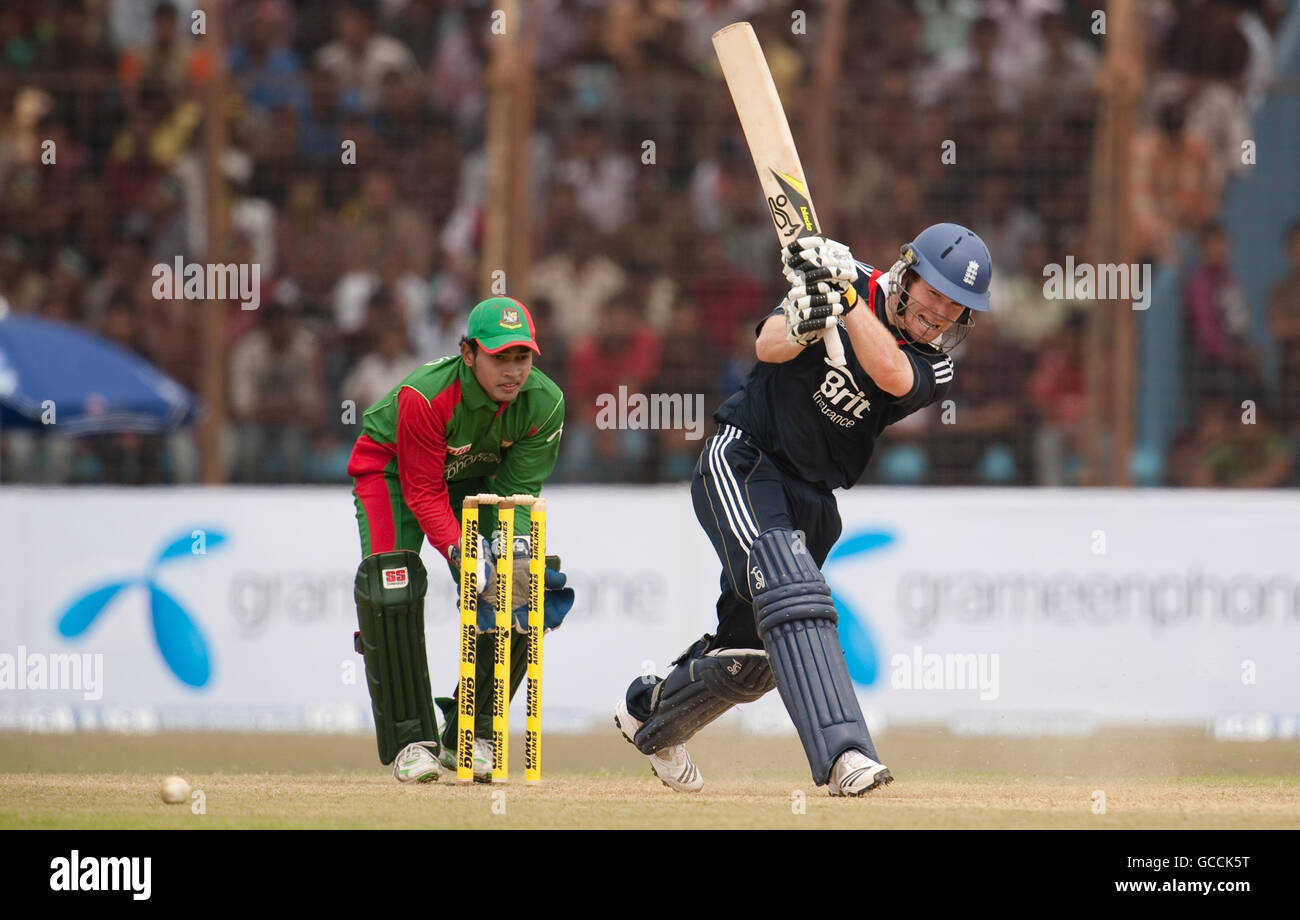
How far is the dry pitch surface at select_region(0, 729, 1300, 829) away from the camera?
598cm

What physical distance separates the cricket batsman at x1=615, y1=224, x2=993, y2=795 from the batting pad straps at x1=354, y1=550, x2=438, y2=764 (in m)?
0.83

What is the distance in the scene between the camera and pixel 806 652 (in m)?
6.31

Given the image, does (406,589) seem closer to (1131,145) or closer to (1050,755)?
(1050,755)

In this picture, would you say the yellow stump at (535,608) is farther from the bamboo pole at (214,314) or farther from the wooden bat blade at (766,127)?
the bamboo pole at (214,314)

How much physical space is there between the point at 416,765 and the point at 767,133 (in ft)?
8.28

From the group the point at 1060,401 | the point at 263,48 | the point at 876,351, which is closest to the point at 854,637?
the point at 1060,401

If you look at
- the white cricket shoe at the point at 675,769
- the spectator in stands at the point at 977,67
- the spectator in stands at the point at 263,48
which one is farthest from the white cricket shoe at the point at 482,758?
the spectator in stands at the point at 263,48

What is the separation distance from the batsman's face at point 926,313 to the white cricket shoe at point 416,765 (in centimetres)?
225

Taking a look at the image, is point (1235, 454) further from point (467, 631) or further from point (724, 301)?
point (467, 631)

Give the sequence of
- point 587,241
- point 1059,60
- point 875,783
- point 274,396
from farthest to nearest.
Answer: point 1059,60 < point 587,241 < point 274,396 < point 875,783

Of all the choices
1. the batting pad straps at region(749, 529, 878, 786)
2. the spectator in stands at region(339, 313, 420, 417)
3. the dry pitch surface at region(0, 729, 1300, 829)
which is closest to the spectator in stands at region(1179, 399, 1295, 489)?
the dry pitch surface at region(0, 729, 1300, 829)

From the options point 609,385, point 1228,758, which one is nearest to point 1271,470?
point 1228,758

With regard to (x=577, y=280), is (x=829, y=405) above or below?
below

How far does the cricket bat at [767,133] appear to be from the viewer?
6.71m
